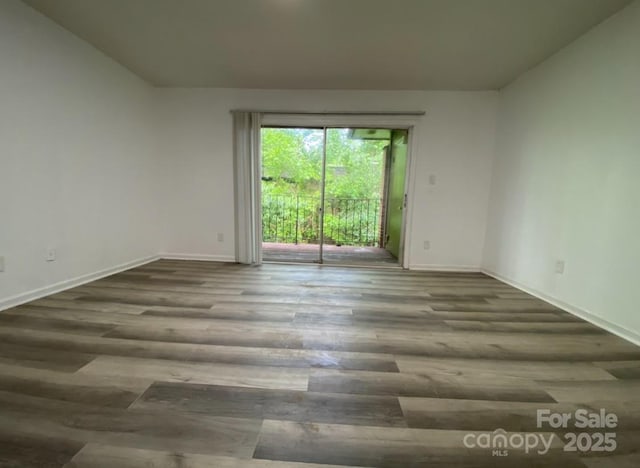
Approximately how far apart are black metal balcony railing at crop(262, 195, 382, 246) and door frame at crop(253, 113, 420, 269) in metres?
1.71

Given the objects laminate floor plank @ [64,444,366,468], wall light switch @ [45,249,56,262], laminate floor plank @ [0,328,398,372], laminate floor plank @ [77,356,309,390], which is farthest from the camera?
wall light switch @ [45,249,56,262]

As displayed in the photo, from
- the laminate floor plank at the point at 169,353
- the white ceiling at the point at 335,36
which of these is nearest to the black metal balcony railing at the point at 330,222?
the white ceiling at the point at 335,36

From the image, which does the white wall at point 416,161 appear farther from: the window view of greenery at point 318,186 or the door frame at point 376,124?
the window view of greenery at point 318,186

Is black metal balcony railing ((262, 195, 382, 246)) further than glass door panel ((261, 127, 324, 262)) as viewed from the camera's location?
Yes

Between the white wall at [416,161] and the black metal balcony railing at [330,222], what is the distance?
1670 millimetres

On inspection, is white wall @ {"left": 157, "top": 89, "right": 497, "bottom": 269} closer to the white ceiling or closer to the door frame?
the door frame

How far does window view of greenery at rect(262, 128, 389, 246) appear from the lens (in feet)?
13.3

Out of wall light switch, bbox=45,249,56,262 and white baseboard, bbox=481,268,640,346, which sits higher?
wall light switch, bbox=45,249,56,262

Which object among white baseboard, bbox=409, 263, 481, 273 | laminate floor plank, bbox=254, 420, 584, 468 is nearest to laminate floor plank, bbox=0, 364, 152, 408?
laminate floor plank, bbox=254, 420, 584, 468

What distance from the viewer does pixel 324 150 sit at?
366 cm

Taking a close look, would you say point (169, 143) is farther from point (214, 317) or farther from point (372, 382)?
point (372, 382)

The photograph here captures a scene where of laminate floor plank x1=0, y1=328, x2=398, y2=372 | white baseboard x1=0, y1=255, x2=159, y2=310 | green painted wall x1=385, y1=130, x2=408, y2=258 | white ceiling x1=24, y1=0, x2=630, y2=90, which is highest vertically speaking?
white ceiling x1=24, y1=0, x2=630, y2=90

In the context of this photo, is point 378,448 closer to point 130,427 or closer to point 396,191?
point 130,427

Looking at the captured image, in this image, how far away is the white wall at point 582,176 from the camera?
1.93 meters
